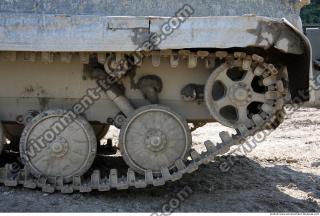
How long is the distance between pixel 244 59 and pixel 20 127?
10.1 ft

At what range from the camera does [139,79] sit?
6.74 m

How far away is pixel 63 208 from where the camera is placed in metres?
5.82

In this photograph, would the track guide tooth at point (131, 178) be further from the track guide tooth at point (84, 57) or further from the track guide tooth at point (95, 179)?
the track guide tooth at point (84, 57)

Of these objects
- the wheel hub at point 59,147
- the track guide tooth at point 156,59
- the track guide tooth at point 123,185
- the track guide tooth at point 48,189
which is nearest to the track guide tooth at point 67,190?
the track guide tooth at point 48,189

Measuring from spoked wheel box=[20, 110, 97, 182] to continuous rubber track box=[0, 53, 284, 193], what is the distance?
0.12 metres

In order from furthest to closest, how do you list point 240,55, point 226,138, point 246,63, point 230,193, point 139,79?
point 230,193 < point 139,79 < point 226,138 < point 246,63 < point 240,55

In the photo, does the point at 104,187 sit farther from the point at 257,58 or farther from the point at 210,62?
the point at 257,58

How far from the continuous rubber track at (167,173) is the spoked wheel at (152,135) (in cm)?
10

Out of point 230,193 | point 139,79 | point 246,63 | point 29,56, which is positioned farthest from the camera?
point 230,193

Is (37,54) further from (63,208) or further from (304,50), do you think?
(304,50)

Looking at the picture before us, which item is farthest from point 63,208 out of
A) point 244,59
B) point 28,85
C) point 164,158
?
point 244,59

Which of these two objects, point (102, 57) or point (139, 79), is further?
point (139, 79)

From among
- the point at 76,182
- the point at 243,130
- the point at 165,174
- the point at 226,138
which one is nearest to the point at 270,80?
the point at 243,130

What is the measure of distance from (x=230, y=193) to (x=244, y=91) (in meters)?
1.31
